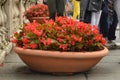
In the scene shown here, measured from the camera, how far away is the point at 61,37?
6305 millimetres

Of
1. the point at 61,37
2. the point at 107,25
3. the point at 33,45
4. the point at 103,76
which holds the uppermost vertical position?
the point at 61,37

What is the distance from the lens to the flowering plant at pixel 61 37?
246 inches

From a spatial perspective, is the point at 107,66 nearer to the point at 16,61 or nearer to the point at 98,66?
the point at 98,66

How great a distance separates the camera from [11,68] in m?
6.82

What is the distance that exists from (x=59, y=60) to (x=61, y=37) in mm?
357

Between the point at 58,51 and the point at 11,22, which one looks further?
the point at 11,22

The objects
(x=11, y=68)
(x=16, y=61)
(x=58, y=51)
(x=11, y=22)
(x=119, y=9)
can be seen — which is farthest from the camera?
(x=11, y=22)

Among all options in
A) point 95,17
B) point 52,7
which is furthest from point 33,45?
point 95,17

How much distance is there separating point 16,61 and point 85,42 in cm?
162

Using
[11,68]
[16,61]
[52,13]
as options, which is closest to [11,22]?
[52,13]

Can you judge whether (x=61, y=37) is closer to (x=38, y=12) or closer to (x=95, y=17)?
(x=95, y=17)

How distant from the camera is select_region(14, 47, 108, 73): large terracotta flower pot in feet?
20.0

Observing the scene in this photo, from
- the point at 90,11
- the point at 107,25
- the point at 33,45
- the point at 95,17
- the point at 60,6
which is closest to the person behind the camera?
the point at 33,45

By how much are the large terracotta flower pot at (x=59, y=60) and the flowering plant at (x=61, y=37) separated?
124 mm
